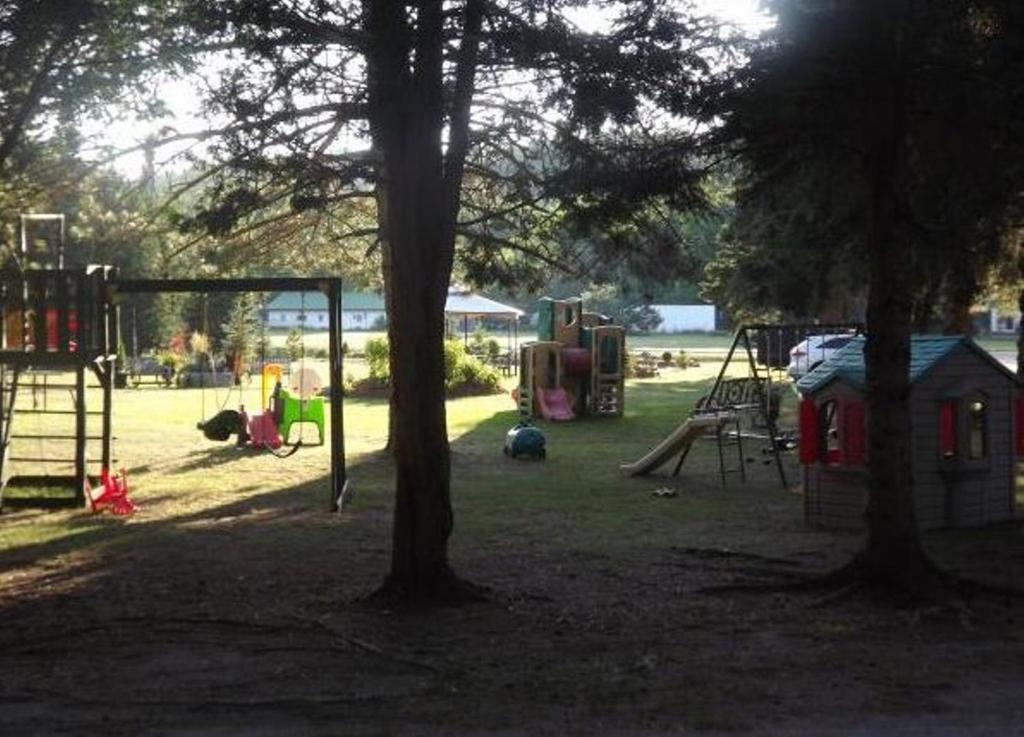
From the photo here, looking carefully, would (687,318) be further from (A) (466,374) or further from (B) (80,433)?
(B) (80,433)

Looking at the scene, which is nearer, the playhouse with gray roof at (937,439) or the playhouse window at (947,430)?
the playhouse with gray roof at (937,439)

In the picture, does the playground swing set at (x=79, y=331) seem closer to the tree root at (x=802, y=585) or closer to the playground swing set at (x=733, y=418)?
the playground swing set at (x=733, y=418)

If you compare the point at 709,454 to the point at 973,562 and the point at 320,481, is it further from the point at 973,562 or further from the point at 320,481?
the point at 973,562

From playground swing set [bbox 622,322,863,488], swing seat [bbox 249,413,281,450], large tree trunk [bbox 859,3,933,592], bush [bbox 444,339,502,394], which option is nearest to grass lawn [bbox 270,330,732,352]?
bush [bbox 444,339,502,394]

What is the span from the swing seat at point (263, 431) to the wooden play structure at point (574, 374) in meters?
7.99

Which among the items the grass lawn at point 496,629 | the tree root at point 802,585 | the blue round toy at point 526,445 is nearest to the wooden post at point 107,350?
the grass lawn at point 496,629

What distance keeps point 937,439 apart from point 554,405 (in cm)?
1657

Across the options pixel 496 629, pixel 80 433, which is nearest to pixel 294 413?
pixel 80 433

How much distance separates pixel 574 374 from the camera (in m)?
29.9

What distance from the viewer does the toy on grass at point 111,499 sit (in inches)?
585

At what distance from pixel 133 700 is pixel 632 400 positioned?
2935cm

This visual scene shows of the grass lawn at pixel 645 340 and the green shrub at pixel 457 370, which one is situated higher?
the grass lawn at pixel 645 340

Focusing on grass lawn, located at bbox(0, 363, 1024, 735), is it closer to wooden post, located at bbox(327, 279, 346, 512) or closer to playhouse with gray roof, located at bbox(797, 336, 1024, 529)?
wooden post, located at bbox(327, 279, 346, 512)

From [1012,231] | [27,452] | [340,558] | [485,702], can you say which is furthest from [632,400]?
[485,702]
